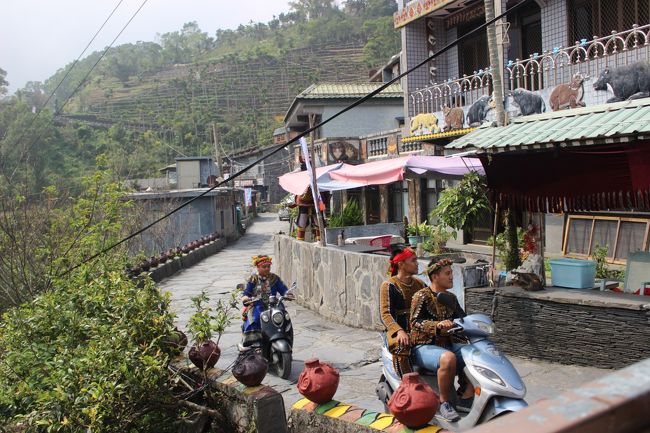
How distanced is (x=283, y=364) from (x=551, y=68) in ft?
25.8

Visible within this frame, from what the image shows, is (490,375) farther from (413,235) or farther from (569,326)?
(413,235)

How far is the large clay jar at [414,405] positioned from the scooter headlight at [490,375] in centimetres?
55

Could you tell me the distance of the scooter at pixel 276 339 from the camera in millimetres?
7820

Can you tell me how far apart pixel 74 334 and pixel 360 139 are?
1613cm

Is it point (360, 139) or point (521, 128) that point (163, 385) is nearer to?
point (521, 128)

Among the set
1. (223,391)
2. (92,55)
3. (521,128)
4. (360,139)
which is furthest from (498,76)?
(92,55)

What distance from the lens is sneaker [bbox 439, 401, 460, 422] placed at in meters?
4.57

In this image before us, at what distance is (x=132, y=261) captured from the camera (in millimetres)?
17000

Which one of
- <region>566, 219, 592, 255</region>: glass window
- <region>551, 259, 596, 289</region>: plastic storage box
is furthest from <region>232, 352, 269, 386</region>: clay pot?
<region>566, 219, 592, 255</region>: glass window

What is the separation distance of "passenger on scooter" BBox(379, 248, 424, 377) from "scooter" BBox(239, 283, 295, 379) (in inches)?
116

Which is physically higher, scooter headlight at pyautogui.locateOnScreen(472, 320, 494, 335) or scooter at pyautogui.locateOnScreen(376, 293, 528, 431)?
scooter headlight at pyautogui.locateOnScreen(472, 320, 494, 335)

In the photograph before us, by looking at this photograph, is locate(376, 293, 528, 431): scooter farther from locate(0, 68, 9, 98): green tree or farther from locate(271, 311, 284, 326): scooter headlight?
locate(0, 68, 9, 98): green tree

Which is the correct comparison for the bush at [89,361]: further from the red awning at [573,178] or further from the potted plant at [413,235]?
the potted plant at [413,235]

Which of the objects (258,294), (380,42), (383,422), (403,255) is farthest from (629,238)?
(380,42)
